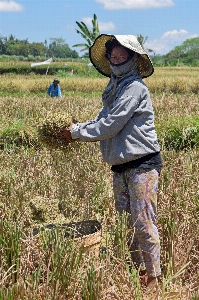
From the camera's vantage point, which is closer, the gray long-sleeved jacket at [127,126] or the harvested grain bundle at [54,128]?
the gray long-sleeved jacket at [127,126]

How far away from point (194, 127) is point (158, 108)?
1806 mm

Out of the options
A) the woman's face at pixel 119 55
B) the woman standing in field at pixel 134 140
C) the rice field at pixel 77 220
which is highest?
the woman's face at pixel 119 55

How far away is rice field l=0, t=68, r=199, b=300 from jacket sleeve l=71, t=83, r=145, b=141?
475mm

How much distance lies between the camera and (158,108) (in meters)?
7.93

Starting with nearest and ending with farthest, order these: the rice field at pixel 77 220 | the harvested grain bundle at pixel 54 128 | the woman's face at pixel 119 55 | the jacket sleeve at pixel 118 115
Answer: the rice field at pixel 77 220 → the jacket sleeve at pixel 118 115 → the woman's face at pixel 119 55 → the harvested grain bundle at pixel 54 128

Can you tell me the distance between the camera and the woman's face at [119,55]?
2.65m

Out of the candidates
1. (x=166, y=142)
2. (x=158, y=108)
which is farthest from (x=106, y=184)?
(x=158, y=108)

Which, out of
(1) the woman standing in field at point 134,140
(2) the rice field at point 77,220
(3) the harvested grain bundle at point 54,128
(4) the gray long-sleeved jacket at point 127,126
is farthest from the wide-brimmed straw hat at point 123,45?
(2) the rice field at point 77,220

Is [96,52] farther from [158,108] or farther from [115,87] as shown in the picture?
[158,108]

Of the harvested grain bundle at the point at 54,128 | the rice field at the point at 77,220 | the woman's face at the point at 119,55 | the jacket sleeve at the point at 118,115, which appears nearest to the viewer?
the rice field at the point at 77,220

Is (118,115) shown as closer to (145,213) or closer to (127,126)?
(127,126)

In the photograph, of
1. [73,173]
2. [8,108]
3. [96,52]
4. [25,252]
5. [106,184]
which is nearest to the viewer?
[25,252]

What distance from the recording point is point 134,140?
257 centimetres

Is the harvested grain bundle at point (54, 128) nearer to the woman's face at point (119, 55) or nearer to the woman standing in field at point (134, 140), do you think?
the woman standing in field at point (134, 140)
